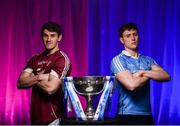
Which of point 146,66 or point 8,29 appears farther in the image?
point 8,29

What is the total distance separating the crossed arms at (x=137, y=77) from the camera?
7.84 ft

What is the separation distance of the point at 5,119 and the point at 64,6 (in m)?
1.20

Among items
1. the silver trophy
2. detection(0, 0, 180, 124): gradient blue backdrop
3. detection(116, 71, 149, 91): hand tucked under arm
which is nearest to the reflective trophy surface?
the silver trophy

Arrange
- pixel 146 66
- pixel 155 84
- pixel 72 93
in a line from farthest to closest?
pixel 155 84, pixel 146 66, pixel 72 93

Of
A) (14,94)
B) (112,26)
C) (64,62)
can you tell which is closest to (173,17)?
(112,26)

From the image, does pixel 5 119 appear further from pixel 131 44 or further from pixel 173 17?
pixel 173 17

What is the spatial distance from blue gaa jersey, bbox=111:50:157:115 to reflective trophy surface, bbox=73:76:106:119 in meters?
0.29

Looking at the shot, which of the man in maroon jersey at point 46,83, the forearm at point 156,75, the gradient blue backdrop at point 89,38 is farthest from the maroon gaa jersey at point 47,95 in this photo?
the gradient blue backdrop at point 89,38

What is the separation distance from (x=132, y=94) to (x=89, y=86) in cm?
37

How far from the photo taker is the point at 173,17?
139 inches

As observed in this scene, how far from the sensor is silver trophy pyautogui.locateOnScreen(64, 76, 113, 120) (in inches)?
87.2

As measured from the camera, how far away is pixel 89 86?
2217mm

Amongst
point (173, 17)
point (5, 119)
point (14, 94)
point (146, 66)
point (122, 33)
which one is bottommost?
point (5, 119)

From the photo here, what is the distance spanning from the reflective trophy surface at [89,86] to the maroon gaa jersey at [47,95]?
35cm
